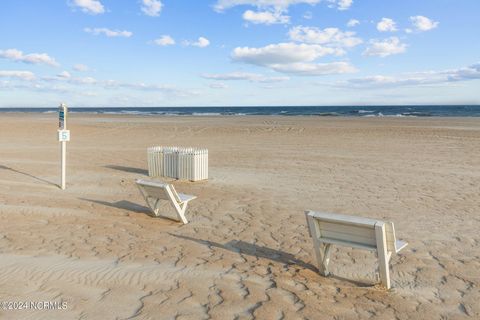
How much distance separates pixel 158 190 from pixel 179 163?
12.9ft

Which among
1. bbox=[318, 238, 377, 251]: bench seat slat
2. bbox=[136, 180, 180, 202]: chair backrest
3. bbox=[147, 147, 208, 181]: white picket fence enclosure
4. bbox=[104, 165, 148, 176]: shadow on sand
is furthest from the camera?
bbox=[104, 165, 148, 176]: shadow on sand

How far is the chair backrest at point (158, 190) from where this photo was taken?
6600 millimetres

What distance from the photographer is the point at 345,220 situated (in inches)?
169

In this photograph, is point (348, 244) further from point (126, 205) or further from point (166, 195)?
point (126, 205)

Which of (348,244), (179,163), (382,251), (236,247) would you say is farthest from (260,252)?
(179,163)

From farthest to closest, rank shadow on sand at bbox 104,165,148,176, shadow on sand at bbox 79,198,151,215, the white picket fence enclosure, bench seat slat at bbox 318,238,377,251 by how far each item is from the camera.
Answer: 1. shadow on sand at bbox 104,165,148,176
2. the white picket fence enclosure
3. shadow on sand at bbox 79,198,151,215
4. bench seat slat at bbox 318,238,377,251

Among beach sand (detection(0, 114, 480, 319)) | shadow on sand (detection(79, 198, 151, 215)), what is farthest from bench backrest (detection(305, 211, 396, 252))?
shadow on sand (detection(79, 198, 151, 215))

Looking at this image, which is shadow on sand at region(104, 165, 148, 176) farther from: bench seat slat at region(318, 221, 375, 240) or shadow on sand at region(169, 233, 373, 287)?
bench seat slat at region(318, 221, 375, 240)

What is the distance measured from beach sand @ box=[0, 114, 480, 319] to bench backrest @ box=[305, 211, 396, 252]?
1.63 ft

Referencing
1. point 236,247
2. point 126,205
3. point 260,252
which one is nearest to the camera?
point 260,252

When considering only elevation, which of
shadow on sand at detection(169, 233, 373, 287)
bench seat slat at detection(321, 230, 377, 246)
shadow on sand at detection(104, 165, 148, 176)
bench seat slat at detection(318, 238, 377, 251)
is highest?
bench seat slat at detection(321, 230, 377, 246)

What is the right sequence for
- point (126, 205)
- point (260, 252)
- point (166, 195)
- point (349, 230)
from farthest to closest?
point (126, 205) < point (166, 195) < point (260, 252) < point (349, 230)

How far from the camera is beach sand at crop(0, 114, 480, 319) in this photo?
13.6 ft

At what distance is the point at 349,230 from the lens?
4.41 m
